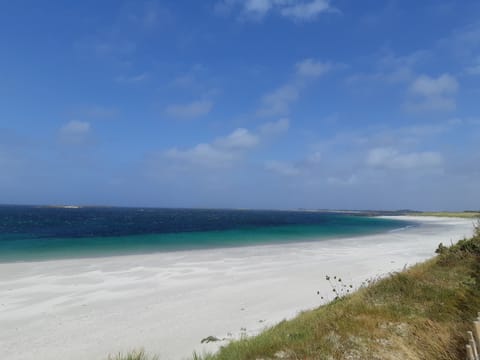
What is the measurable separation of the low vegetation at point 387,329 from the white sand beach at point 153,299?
2.85 meters

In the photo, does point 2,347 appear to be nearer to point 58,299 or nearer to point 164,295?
point 58,299

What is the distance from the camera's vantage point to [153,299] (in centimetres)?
1481

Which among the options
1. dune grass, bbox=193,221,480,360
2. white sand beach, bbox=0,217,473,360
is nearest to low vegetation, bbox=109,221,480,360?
dune grass, bbox=193,221,480,360

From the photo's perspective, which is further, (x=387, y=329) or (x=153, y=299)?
(x=153, y=299)

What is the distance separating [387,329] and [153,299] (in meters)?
11.0

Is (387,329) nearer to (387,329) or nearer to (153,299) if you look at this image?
(387,329)

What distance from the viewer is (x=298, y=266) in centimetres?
2261

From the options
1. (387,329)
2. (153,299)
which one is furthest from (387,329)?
(153,299)

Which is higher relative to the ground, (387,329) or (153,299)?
(387,329)

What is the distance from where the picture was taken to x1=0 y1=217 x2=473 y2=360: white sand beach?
9984 mm

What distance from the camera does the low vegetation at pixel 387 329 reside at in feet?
18.8

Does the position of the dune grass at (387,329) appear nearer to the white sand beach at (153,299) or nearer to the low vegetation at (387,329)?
the low vegetation at (387,329)

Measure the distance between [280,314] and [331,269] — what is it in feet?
33.2

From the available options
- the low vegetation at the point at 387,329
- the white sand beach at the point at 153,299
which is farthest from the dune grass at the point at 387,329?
the white sand beach at the point at 153,299
